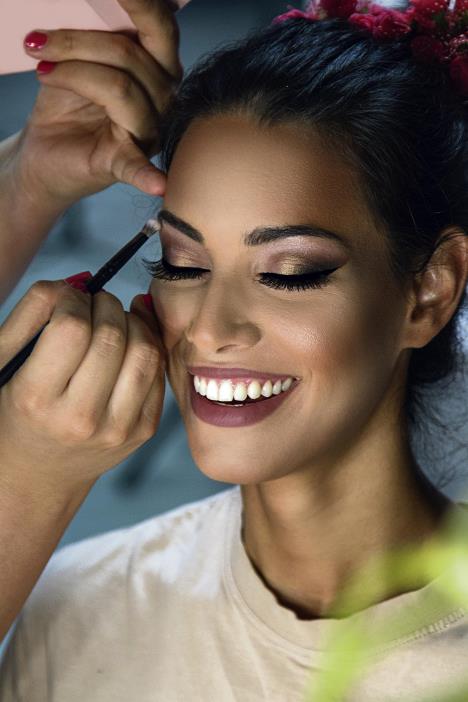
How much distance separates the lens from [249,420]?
120 centimetres

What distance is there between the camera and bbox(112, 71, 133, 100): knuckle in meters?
1.28

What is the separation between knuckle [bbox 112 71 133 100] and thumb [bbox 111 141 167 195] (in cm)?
7

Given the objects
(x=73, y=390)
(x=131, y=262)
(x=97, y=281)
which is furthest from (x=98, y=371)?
(x=131, y=262)

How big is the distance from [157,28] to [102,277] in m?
0.32

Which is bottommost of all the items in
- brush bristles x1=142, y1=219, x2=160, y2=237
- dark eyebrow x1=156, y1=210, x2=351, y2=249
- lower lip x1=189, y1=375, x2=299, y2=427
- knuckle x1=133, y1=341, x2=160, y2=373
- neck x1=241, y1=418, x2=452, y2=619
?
neck x1=241, y1=418, x2=452, y2=619

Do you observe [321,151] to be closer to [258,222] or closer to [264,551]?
[258,222]

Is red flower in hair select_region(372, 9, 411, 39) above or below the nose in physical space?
above

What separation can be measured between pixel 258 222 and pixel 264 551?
1.61 ft

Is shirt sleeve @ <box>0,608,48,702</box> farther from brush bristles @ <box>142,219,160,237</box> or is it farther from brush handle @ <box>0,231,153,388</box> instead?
brush bristles @ <box>142,219,160,237</box>

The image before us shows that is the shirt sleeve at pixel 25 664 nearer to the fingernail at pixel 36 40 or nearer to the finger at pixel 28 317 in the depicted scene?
the finger at pixel 28 317

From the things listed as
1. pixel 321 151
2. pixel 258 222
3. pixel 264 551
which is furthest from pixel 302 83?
pixel 264 551

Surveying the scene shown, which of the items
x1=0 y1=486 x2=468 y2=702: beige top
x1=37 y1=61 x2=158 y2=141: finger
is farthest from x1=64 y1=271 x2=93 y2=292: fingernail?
x1=0 y1=486 x2=468 y2=702: beige top

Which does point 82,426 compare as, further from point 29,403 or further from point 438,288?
point 438,288

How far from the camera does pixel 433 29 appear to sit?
1306mm
